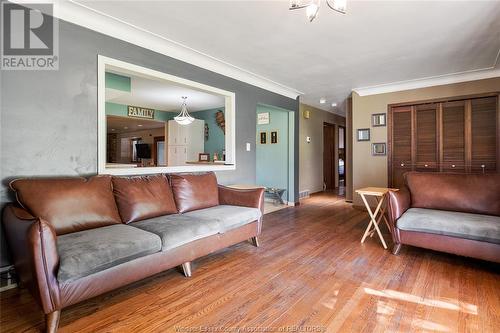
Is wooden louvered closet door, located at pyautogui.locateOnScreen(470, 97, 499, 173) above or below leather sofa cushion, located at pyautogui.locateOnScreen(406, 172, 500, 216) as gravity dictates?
above

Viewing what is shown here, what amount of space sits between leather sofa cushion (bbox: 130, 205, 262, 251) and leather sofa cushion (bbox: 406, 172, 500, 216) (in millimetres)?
2079

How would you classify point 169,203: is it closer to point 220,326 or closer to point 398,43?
point 220,326

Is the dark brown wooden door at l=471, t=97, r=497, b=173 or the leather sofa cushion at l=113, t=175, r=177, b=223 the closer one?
the leather sofa cushion at l=113, t=175, r=177, b=223

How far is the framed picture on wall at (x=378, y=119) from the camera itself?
16.9 feet

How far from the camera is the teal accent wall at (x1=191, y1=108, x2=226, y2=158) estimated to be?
7.51 metres

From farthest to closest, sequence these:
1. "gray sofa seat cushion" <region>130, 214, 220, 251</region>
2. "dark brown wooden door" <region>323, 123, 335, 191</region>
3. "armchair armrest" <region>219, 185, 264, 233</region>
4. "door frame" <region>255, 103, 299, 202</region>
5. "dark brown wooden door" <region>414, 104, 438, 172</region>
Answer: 1. "dark brown wooden door" <region>323, 123, 335, 191</region>
2. "door frame" <region>255, 103, 299, 202</region>
3. "dark brown wooden door" <region>414, 104, 438, 172</region>
4. "armchair armrest" <region>219, 185, 264, 233</region>
5. "gray sofa seat cushion" <region>130, 214, 220, 251</region>

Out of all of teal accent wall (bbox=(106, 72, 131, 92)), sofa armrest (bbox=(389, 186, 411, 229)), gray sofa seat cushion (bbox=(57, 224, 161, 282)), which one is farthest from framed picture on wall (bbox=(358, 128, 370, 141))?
gray sofa seat cushion (bbox=(57, 224, 161, 282))

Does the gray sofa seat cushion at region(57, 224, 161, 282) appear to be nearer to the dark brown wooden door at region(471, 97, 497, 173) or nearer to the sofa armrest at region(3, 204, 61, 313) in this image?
the sofa armrest at region(3, 204, 61, 313)

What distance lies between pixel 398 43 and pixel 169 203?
3.30 m

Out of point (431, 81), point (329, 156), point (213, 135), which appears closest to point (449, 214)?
point (431, 81)

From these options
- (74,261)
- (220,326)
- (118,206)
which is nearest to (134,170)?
(118,206)

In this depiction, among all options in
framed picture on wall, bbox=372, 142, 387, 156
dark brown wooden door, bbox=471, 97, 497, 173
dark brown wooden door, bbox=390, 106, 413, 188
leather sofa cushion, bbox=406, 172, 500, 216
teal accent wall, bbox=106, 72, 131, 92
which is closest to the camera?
leather sofa cushion, bbox=406, 172, 500, 216

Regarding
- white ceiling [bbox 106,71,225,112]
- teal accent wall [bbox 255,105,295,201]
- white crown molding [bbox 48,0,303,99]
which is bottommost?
teal accent wall [bbox 255,105,295,201]

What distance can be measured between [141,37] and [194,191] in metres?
1.84
